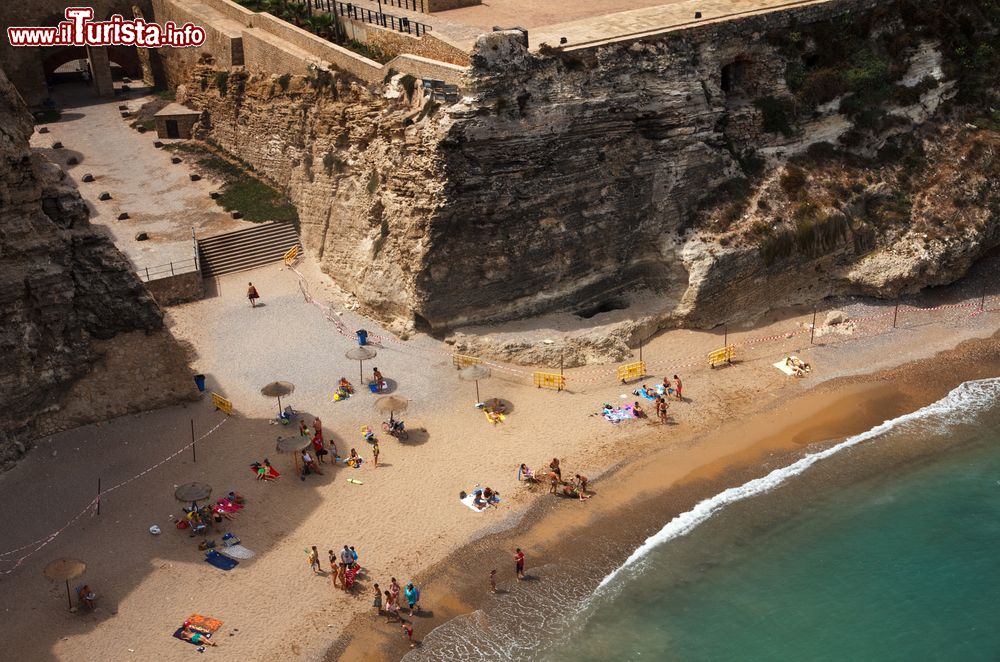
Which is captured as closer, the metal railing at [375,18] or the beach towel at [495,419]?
the beach towel at [495,419]

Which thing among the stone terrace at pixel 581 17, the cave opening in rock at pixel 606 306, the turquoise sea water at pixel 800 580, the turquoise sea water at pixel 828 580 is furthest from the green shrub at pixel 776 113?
the turquoise sea water at pixel 828 580

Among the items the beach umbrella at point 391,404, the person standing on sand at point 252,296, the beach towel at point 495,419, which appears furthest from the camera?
the person standing on sand at point 252,296

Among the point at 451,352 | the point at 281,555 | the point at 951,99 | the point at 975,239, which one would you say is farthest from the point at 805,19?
the point at 281,555

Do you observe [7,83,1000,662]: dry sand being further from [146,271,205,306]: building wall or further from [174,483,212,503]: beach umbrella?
[174,483,212,503]: beach umbrella

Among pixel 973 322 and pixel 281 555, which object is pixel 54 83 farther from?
pixel 973 322

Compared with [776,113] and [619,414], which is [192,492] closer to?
[619,414]

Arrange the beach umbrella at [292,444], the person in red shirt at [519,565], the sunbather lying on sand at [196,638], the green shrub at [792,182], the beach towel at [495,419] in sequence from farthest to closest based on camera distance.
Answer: the green shrub at [792,182], the beach towel at [495,419], the beach umbrella at [292,444], the person in red shirt at [519,565], the sunbather lying on sand at [196,638]

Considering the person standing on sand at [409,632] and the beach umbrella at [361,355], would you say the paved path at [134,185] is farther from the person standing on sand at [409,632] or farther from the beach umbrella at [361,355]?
the person standing on sand at [409,632]

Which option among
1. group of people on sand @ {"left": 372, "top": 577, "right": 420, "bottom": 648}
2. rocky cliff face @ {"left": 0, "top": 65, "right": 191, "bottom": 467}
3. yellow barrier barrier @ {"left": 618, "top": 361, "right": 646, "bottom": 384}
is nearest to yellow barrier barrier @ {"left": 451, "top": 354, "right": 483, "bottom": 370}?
yellow barrier barrier @ {"left": 618, "top": 361, "right": 646, "bottom": 384}

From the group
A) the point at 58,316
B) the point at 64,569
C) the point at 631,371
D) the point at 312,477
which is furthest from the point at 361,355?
the point at 64,569
